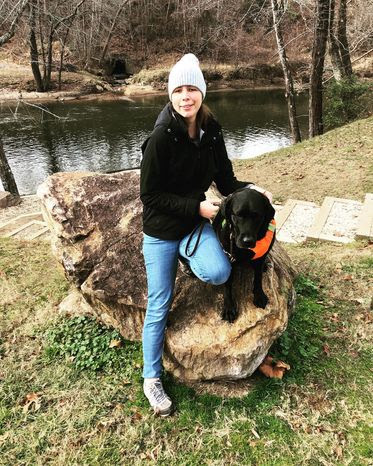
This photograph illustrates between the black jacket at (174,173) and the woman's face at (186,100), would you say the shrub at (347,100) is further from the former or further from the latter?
the woman's face at (186,100)

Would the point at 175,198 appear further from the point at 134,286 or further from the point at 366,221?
the point at 366,221

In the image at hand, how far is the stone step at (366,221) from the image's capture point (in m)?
6.04

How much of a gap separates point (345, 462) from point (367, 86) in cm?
1290

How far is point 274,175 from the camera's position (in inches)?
392

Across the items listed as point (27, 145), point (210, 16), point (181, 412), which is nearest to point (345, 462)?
point (181, 412)

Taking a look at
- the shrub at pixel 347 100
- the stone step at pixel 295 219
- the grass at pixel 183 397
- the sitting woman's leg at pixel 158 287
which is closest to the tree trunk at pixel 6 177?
the grass at pixel 183 397

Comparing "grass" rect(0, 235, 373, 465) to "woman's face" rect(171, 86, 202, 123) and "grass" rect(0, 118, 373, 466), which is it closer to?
"grass" rect(0, 118, 373, 466)

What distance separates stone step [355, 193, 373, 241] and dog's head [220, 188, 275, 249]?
12.7 feet

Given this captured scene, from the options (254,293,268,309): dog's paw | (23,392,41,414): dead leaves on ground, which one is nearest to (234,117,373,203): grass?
(254,293,268,309): dog's paw

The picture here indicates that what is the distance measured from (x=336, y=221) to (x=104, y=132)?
677 inches

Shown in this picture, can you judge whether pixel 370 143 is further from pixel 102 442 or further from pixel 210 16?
pixel 210 16

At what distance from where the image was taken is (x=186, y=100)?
2801 millimetres

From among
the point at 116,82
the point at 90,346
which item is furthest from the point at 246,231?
the point at 116,82

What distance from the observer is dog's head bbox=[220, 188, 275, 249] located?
2592 millimetres
